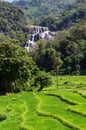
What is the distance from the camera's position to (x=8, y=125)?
1247 inches

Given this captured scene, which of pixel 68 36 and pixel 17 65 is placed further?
pixel 68 36

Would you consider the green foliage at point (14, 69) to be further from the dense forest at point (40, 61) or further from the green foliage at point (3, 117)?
the green foliage at point (3, 117)

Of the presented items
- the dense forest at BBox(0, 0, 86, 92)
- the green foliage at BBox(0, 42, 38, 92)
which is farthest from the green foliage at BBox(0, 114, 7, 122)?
A: the dense forest at BBox(0, 0, 86, 92)

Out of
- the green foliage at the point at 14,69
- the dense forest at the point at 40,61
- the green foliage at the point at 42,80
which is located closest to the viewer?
the green foliage at the point at 14,69

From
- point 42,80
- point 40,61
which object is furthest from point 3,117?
point 40,61

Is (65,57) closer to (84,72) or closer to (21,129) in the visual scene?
(84,72)

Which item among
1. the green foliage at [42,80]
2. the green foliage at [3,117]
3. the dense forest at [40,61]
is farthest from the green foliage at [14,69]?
the green foliage at [3,117]

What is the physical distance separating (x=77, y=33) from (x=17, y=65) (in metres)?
87.2

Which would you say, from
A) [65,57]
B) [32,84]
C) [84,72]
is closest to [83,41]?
[65,57]

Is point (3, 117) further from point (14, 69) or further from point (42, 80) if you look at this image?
point (42, 80)

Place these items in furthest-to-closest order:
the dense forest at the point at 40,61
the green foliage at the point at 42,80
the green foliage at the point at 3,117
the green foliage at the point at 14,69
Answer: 1. the green foliage at the point at 42,80
2. the dense forest at the point at 40,61
3. the green foliage at the point at 14,69
4. the green foliage at the point at 3,117

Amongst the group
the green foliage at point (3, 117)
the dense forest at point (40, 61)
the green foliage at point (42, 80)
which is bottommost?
the green foliage at point (3, 117)

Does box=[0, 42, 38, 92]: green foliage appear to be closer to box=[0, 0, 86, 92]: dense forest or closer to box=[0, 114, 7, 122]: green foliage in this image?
box=[0, 0, 86, 92]: dense forest

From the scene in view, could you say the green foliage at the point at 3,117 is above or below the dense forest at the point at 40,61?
below
